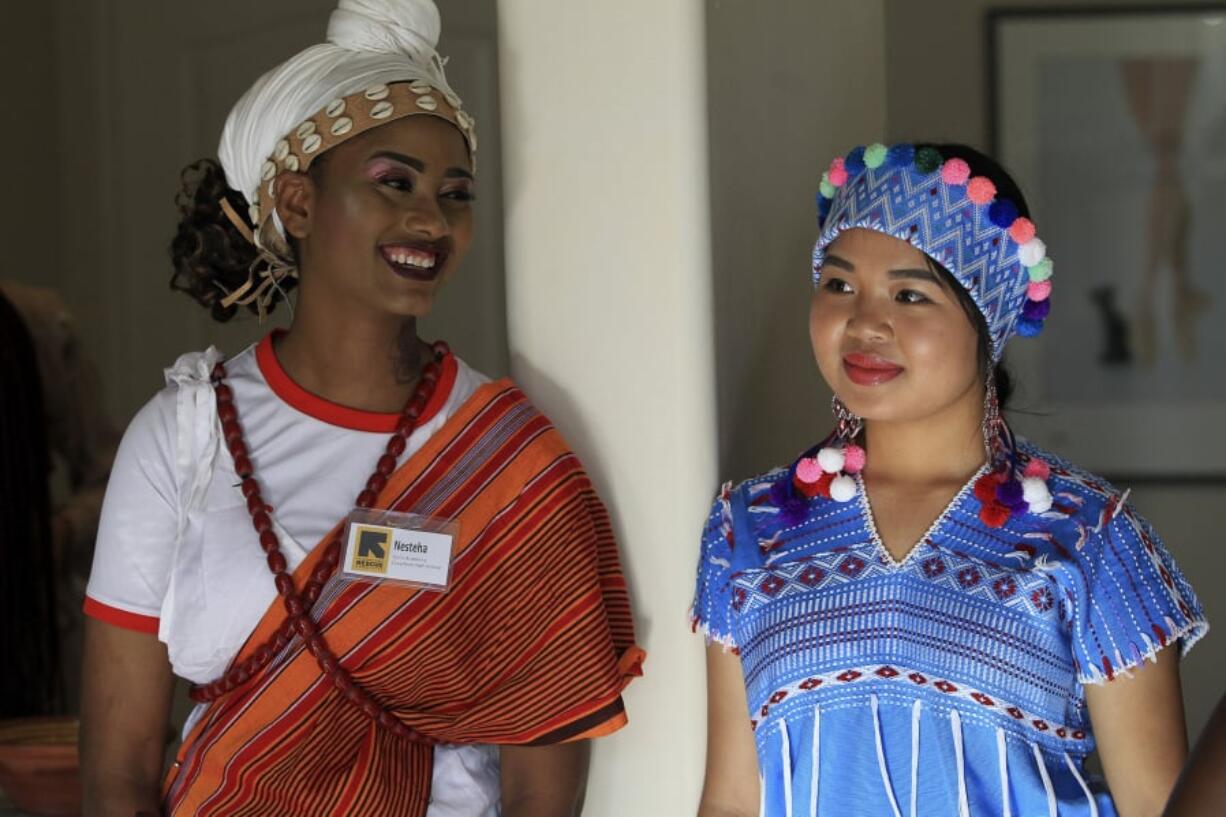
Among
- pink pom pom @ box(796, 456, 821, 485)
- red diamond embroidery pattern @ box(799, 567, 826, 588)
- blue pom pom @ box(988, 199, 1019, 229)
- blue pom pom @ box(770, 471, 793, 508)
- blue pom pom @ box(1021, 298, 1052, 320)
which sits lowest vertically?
red diamond embroidery pattern @ box(799, 567, 826, 588)

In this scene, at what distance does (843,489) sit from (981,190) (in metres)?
0.37

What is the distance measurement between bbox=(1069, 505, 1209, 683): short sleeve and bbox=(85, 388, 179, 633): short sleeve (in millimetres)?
1049

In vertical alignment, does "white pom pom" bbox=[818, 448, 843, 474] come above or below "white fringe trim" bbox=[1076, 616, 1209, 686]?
above

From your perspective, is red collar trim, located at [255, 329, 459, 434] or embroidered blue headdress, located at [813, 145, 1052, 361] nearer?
embroidered blue headdress, located at [813, 145, 1052, 361]

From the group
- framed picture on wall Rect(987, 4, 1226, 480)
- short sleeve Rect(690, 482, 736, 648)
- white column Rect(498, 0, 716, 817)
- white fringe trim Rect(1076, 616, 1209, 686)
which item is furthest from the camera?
framed picture on wall Rect(987, 4, 1226, 480)

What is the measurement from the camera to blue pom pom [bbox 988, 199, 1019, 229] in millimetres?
1759

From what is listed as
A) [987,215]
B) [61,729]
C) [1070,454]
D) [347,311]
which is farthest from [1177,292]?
[61,729]

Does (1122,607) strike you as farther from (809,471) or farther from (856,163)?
(856,163)

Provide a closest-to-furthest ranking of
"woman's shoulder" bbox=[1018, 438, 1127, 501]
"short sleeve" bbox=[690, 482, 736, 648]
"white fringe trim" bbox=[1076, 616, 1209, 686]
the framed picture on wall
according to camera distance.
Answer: "white fringe trim" bbox=[1076, 616, 1209, 686], "woman's shoulder" bbox=[1018, 438, 1127, 501], "short sleeve" bbox=[690, 482, 736, 648], the framed picture on wall

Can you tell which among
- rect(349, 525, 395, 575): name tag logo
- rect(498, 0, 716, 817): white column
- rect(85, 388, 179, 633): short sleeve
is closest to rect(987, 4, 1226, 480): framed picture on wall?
rect(498, 0, 716, 817): white column

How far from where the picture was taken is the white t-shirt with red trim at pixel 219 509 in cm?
186

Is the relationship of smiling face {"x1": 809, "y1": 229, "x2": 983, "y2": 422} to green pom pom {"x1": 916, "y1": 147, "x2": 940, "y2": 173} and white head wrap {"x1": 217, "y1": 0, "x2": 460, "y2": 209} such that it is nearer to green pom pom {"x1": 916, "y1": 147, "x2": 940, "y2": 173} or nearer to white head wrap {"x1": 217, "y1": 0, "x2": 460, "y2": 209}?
green pom pom {"x1": 916, "y1": 147, "x2": 940, "y2": 173}

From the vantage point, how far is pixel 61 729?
98.5 inches

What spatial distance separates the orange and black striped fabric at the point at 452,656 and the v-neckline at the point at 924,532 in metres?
0.35
